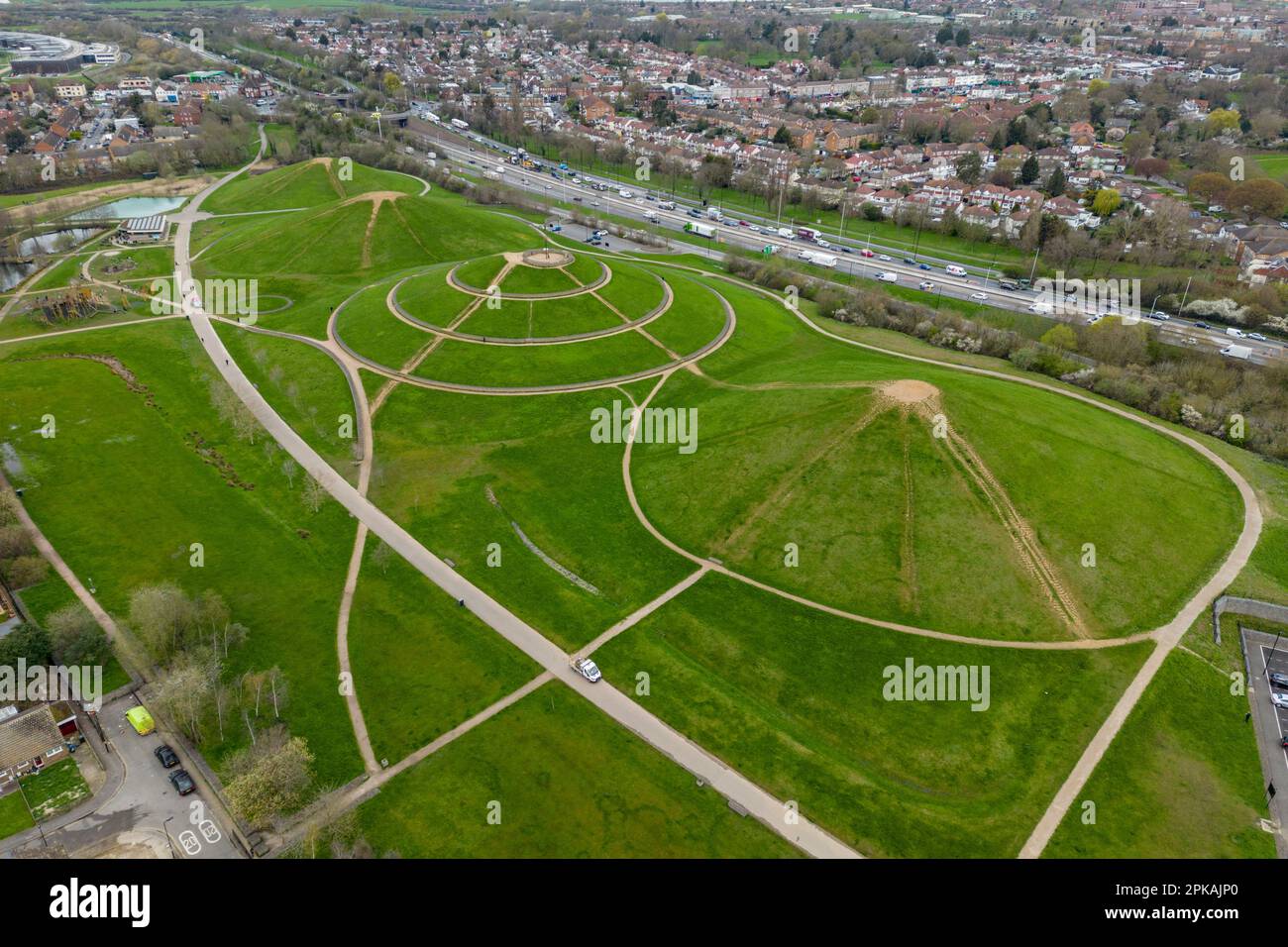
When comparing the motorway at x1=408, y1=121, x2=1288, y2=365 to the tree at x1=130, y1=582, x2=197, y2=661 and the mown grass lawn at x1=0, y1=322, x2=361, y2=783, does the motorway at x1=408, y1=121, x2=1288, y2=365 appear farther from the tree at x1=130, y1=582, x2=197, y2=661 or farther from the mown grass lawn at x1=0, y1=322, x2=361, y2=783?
the tree at x1=130, y1=582, x2=197, y2=661

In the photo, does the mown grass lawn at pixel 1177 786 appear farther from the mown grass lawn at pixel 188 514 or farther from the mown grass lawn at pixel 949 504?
the mown grass lawn at pixel 188 514

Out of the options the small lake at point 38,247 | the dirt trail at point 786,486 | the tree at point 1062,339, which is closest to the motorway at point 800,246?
the tree at point 1062,339

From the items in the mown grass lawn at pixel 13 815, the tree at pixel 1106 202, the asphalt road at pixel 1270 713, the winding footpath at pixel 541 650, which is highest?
the tree at pixel 1106 202

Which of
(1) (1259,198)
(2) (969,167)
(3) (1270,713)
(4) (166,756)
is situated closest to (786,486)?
(3) (1270,713)

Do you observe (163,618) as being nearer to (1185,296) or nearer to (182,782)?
(182,782)

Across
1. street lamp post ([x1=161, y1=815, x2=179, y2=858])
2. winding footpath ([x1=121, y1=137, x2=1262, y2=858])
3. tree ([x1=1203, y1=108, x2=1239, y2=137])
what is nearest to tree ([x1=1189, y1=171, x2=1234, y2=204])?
tree ([x1=1203, y1=108, x2=1239, y2=137])

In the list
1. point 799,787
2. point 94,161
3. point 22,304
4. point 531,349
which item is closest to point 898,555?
point 799,787
